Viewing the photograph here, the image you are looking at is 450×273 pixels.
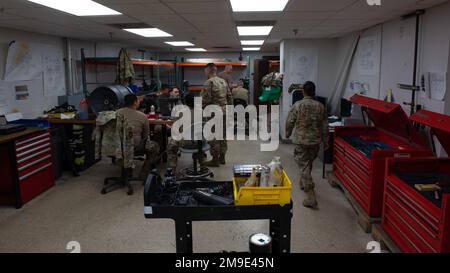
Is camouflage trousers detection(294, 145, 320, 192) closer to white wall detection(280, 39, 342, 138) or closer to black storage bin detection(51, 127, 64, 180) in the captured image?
black storage bin detection(51, 127, 64, 180)

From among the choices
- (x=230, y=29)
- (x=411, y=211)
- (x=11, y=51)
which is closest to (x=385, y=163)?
(x=411, y=211)

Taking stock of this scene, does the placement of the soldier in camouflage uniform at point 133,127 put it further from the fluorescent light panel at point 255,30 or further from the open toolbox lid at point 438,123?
the open toolbox lid at point 438,123

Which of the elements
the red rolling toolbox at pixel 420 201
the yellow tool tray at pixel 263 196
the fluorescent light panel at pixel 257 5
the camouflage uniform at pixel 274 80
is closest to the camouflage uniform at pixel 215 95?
the fluorescent light panel at pixel 257 5

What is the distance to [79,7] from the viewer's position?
374 cm

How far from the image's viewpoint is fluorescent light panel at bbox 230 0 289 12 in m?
3.46

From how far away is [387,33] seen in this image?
15.2ft

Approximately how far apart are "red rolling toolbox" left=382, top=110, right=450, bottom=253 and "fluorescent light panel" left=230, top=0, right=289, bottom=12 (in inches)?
67.7

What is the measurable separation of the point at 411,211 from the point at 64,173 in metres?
4.68

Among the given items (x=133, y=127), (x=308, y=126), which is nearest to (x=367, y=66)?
(x=308, y=126)

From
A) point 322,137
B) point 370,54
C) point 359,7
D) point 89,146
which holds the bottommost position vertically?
Result: point 89,146

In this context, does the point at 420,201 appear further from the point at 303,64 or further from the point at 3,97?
the point at 3,97

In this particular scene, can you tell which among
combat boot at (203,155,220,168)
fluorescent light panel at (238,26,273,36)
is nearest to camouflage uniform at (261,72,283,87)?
fluorescent light panel at (238,26,273,36)

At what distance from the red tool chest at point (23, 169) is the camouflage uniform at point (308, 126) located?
3.04 meters

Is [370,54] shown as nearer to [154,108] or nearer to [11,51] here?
[154,108]
